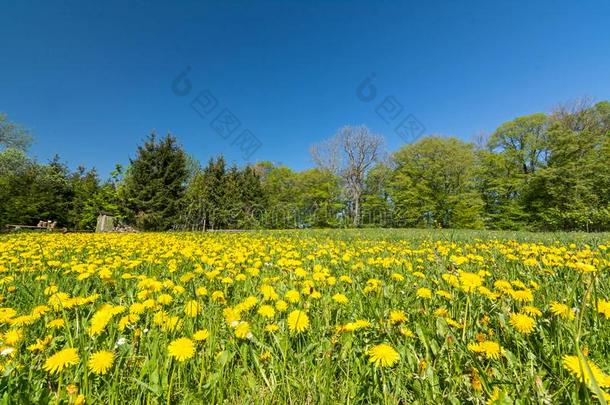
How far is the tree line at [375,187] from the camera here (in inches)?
909

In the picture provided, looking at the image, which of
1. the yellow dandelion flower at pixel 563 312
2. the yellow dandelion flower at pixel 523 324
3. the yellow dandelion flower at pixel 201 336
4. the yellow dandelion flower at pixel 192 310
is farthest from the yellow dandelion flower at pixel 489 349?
the yellow dandelion flower at pixel 192 310

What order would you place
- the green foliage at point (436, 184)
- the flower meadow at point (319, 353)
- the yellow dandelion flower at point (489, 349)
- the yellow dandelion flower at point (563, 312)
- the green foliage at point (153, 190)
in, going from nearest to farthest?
the flower meadow at point (319, 353) < the yellow dandelion flower at point (489, 349) < the yellow dandelion flower at point (563, 312) < the green foliage at point (153, 190) < the green foliage at point (436, 184)

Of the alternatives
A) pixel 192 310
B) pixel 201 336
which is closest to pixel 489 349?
pixel 201 336

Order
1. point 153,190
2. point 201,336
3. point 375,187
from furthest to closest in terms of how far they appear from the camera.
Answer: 1. point 375,187
2. point 153,190
3. point 201,336

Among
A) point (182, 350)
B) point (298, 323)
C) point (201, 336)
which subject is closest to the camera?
point (182, 350)

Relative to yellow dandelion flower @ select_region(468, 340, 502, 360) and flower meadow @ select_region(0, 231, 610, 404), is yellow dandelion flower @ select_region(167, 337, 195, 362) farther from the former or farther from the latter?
Result: yellow dandelion flower @ select_region(468, 340, 502, 360)

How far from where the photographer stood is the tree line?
23.1 meters

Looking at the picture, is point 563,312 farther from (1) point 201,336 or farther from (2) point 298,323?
(1) point 201,336

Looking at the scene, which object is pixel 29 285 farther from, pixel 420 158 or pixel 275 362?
pixel 420 158

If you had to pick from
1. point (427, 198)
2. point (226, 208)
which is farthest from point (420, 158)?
point (226, 208)

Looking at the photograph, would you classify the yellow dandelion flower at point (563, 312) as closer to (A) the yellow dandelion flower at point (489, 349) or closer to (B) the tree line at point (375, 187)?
(A) the yellow dandelion flower at point (489, 349)

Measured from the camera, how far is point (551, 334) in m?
1.37

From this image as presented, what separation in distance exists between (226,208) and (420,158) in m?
24.1

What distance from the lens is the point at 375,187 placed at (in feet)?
118
